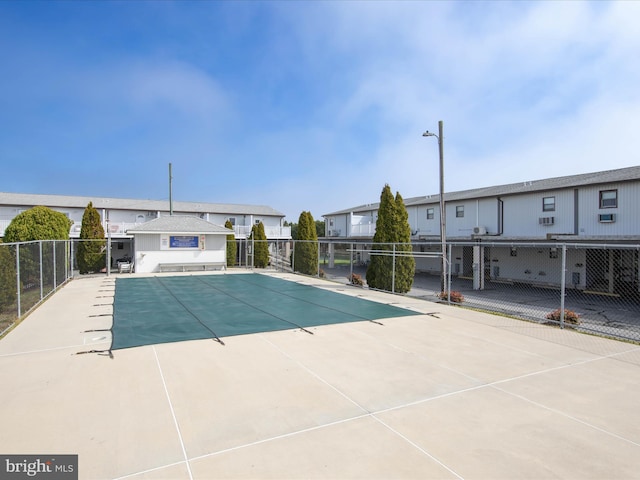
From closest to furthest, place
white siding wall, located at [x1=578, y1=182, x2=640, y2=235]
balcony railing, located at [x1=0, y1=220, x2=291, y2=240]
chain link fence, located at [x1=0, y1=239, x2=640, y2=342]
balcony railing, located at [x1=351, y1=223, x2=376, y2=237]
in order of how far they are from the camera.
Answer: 1. chain link fence, located at [x1=0, y1=239, x2=640, y2=342]
2. white siding wall, located at [x1=578, y1=182, x2=640, y2=235]
3. balcony railing, located at [x1=0, y1=220, x2=291, y2=240]
4. balcony railing, located at [x1=351, y1=223, x2=376, y2=237]

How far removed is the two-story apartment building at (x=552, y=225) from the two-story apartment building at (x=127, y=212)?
14863 mm

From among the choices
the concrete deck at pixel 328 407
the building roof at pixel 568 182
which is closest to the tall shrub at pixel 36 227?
the concrete deck at pixel 328 407

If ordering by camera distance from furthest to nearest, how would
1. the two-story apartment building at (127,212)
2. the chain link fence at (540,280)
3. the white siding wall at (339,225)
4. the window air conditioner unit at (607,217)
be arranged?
the white siding wall at (339,225), the two-story apartment building at (127,212), the window air conditioner unit at (607,217), the chain link fence at (540,280)

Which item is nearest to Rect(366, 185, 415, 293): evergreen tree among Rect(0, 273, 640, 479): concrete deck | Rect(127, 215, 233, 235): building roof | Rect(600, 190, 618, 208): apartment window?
Rect(0, 273, 640, 479): concrete deck

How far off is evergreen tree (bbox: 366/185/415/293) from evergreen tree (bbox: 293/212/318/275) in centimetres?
679

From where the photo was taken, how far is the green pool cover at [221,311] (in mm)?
6898

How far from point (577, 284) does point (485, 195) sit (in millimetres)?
6700

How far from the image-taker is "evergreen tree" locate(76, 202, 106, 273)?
20.2 meters

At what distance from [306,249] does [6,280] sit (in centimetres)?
1431

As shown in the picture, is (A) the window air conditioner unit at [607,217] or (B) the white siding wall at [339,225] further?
(B) the white siding wall at [339,225]

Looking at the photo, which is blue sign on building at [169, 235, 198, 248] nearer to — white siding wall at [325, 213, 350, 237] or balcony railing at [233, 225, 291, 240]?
balcony railing at [233, 225, 291, 240]

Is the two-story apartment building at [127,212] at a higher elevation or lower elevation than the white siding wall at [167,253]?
higher

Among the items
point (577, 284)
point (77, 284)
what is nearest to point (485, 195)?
point (577, 284)

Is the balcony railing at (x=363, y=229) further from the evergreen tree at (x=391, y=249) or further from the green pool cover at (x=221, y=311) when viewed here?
the green pool cover at (x=221, y=311)
